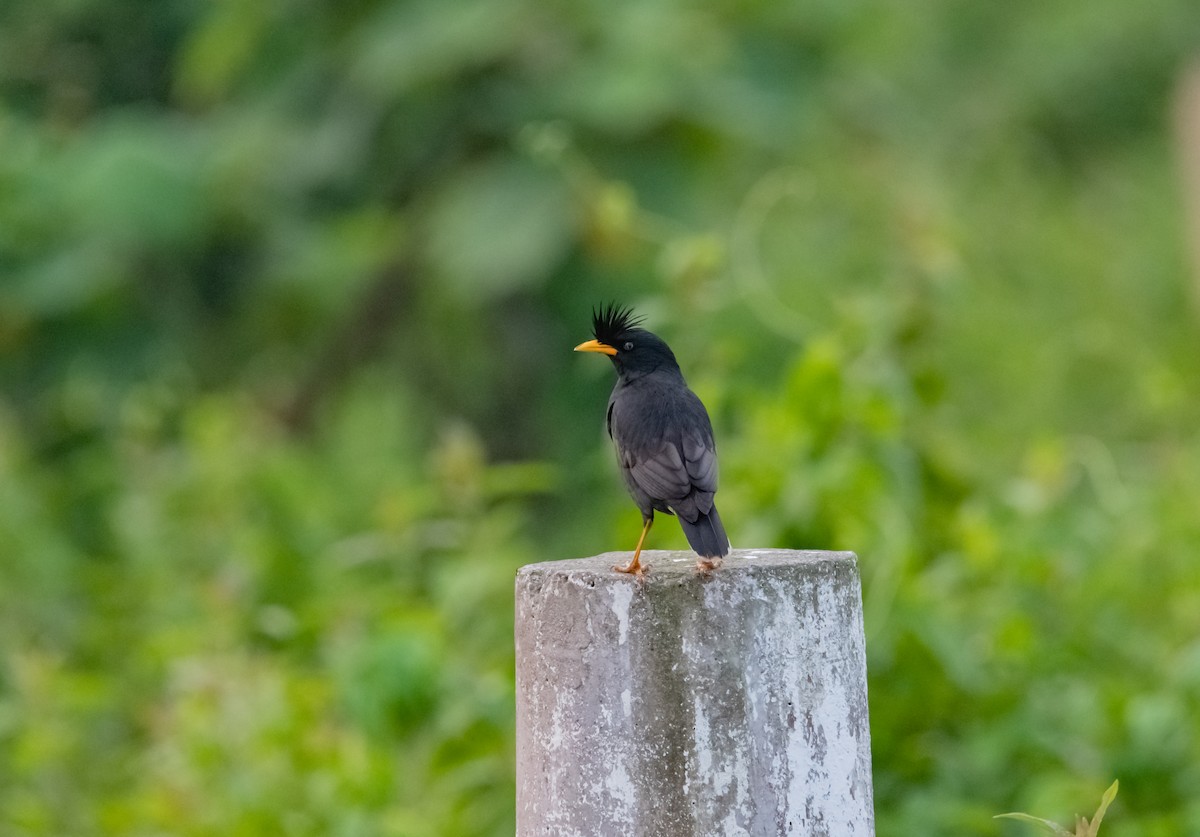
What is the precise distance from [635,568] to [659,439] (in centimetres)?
41

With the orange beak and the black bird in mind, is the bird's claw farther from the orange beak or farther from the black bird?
the orange beak

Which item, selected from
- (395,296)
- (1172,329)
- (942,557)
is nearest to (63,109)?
(395,296)

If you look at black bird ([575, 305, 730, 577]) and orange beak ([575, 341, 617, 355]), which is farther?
orange beak ([575, 341, 617, 355])

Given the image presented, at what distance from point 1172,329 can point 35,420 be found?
445 inches

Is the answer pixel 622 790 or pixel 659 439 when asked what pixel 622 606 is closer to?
pixel 622 790

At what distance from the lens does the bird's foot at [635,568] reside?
8.56ft

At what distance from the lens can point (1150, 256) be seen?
17266 millimetres

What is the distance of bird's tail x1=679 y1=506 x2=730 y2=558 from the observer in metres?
2.68

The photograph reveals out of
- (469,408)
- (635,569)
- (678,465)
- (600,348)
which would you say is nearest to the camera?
(635,569)

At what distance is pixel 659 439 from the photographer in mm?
3045

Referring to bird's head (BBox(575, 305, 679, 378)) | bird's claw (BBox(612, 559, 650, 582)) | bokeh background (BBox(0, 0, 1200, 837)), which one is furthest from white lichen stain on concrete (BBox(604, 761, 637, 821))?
bokeh background (BBox(0, 0, 1200, 837))

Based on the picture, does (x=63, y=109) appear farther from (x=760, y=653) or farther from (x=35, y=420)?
(x=760, y=653)

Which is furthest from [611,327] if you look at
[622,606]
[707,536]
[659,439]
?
[622,606]

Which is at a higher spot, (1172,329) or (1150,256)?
(1150,256)
